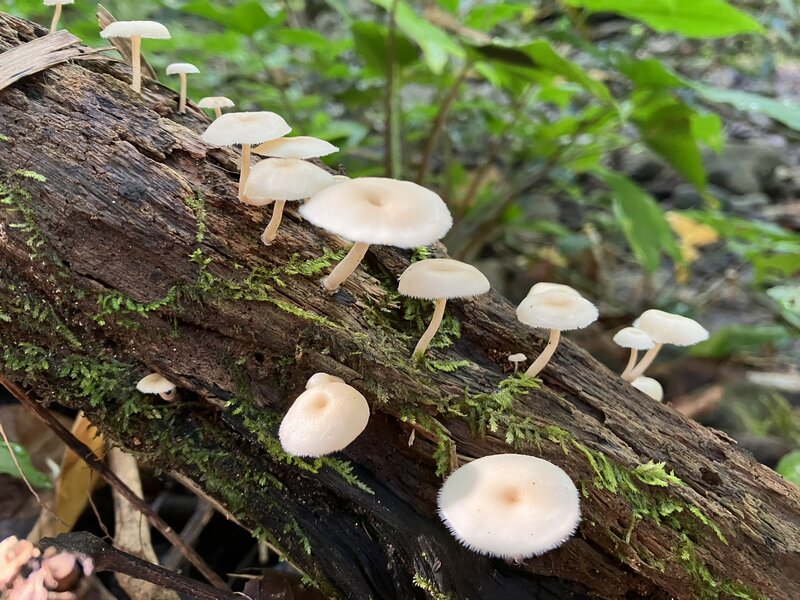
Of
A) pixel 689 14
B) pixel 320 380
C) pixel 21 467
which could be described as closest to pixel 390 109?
pixel 689 14

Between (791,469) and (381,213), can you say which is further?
(791,469)

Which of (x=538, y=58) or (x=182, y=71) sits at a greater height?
(x=538, y=58)

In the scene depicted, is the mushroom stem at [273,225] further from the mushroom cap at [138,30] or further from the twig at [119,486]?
the twig at [119,486]

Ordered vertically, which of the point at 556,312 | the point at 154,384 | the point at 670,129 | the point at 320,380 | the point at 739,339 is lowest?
the point at 739,339

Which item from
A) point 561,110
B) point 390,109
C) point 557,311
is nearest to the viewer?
point 557,311

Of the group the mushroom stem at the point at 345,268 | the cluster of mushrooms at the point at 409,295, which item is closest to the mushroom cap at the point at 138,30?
the cluster of mushrooms at the point at 409,295

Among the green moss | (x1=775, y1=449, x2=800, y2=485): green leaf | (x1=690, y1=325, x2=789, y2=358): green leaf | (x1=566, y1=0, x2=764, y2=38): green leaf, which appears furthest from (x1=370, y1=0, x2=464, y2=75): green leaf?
(x1=690, y1=325, x2=789, y2=358): green leaf

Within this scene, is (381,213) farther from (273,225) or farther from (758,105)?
(758,105)
